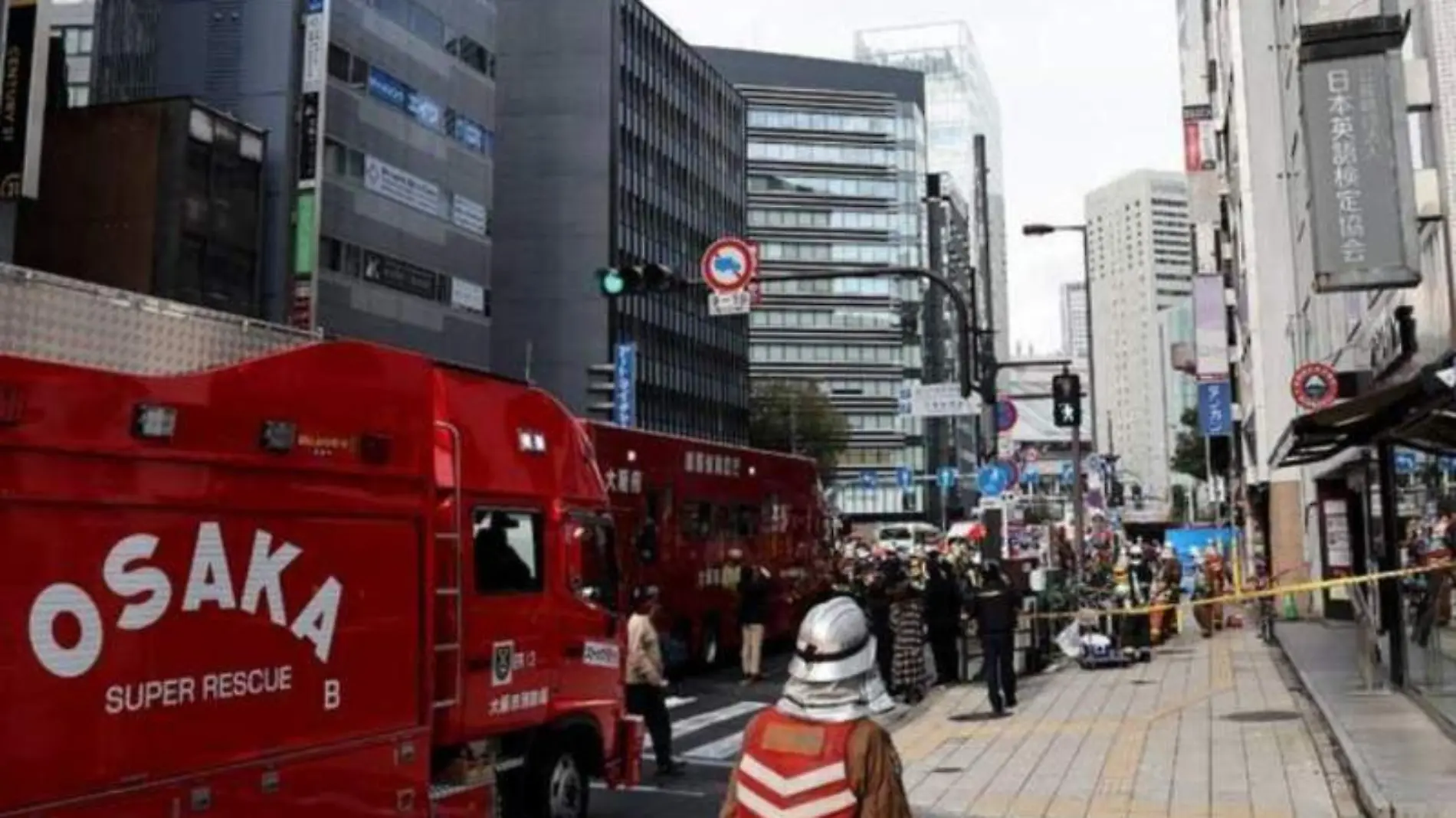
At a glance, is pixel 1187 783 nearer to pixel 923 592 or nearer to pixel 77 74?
pixel 923 592

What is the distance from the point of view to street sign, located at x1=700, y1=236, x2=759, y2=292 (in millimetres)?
18031

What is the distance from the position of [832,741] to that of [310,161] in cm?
4887

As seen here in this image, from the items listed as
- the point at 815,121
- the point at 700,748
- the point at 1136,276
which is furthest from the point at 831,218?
the point at 700,748

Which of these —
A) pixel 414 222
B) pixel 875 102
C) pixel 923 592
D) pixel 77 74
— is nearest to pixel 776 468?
pixel 923 592

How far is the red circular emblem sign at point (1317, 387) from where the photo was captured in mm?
21891

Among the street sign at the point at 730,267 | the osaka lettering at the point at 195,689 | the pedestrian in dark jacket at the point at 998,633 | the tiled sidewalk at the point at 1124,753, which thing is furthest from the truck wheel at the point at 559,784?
the street sign at the point at 730,267

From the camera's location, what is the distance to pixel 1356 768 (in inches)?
403

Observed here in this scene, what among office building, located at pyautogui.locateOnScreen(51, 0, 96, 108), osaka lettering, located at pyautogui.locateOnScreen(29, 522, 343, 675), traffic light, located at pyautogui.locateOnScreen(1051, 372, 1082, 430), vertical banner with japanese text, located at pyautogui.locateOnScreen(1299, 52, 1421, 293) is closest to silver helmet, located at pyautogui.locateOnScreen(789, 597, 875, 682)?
osaka lettering, located at pyautogui.locateOnScreen(29, 522, 343, 675)

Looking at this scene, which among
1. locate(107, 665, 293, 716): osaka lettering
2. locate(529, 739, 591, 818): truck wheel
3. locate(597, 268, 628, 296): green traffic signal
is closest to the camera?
locate(107, 665, 293, 716): osaka lettering

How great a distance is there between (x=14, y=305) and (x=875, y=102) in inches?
5270

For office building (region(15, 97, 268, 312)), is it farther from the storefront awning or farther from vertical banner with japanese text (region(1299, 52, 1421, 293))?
the storefront awning

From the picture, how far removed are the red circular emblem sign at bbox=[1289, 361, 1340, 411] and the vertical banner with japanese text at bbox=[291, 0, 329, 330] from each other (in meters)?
35.4

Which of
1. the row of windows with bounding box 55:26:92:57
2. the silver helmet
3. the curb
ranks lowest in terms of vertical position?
the curb

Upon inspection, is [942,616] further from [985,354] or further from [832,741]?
[832,741]
